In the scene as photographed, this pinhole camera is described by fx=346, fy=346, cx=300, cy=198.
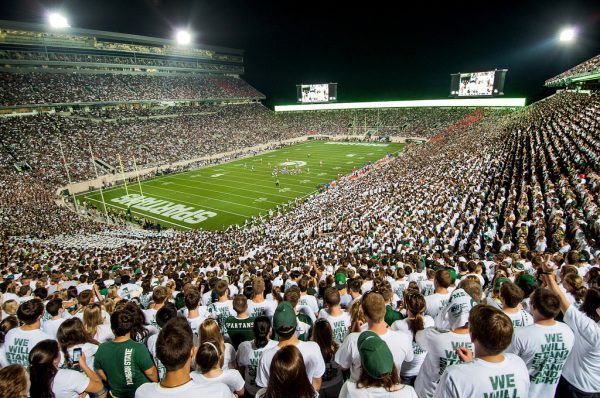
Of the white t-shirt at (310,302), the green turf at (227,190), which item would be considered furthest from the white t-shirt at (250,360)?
the green turf at (227,190)

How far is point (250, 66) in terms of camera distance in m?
89.4

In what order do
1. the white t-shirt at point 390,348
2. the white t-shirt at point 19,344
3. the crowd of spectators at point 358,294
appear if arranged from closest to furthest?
1. the crowd of spectators at point 358,294
2. the white t-shirt at point 390,348
3. the white t-shirt at point 19,344

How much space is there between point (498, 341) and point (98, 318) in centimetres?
436

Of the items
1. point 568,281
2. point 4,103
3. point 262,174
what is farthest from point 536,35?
point 4,103

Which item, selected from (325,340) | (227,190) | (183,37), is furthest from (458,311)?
(183,37)

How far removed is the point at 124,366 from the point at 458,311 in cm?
315

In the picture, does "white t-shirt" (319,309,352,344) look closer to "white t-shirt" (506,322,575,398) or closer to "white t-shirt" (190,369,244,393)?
"white t-shirt" (190,369,244,393)

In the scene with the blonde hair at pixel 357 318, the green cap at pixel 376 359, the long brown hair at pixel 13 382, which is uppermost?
the green cap at pixel 376 359

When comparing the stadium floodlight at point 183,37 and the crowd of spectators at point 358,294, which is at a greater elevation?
the stadium floodlight at point 183,37

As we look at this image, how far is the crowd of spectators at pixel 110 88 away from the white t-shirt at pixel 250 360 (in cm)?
5530

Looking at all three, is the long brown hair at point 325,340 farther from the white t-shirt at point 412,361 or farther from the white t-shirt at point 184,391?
the white t-shirt at point 184,391

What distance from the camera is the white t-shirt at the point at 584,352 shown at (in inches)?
117

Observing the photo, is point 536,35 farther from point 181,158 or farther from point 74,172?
point 74,172

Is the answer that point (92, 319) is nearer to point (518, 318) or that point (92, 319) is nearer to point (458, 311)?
point (458, 311)
